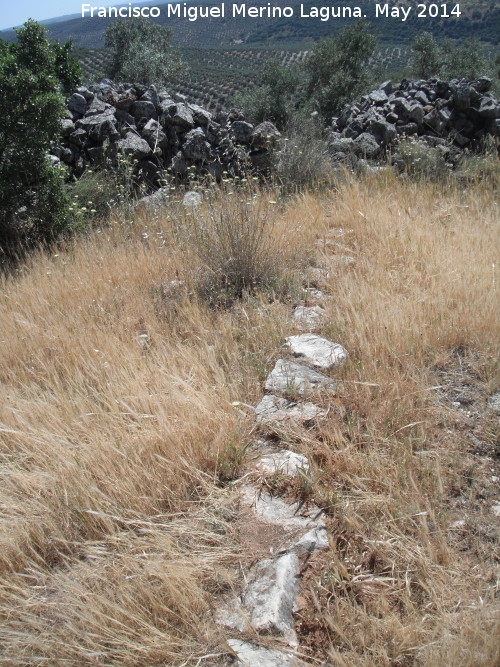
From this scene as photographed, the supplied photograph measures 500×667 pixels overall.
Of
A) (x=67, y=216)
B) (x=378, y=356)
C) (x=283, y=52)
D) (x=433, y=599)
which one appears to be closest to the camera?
(x=433, y=599)

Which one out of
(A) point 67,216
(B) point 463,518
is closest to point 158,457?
(B) point 463,518

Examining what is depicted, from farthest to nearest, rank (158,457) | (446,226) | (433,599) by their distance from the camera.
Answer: (446,226) < (158,457) < (433,599)

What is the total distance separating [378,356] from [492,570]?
137 cm

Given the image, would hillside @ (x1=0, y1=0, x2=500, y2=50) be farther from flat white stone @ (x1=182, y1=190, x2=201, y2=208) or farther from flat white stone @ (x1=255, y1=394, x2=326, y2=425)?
flat white stone @ (x1=255, y1=394, x2=326, y2=425)

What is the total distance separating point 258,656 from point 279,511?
2.01 feet

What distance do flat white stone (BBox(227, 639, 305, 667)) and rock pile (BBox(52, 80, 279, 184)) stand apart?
20.7 ft

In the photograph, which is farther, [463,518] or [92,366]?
[92,366]

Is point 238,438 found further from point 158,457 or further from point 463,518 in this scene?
point 463,518

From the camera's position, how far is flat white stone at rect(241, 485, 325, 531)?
2055 mm

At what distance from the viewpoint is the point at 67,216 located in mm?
5852

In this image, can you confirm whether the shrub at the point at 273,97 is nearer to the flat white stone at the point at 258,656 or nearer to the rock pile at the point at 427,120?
the rock pile at the point at 427,120

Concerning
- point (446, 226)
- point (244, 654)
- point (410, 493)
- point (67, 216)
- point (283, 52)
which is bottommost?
point (244, 654)

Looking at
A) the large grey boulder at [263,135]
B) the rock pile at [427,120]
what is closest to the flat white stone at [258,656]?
the large grey boulder at [263,135]

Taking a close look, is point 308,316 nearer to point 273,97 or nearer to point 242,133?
point 242,133
